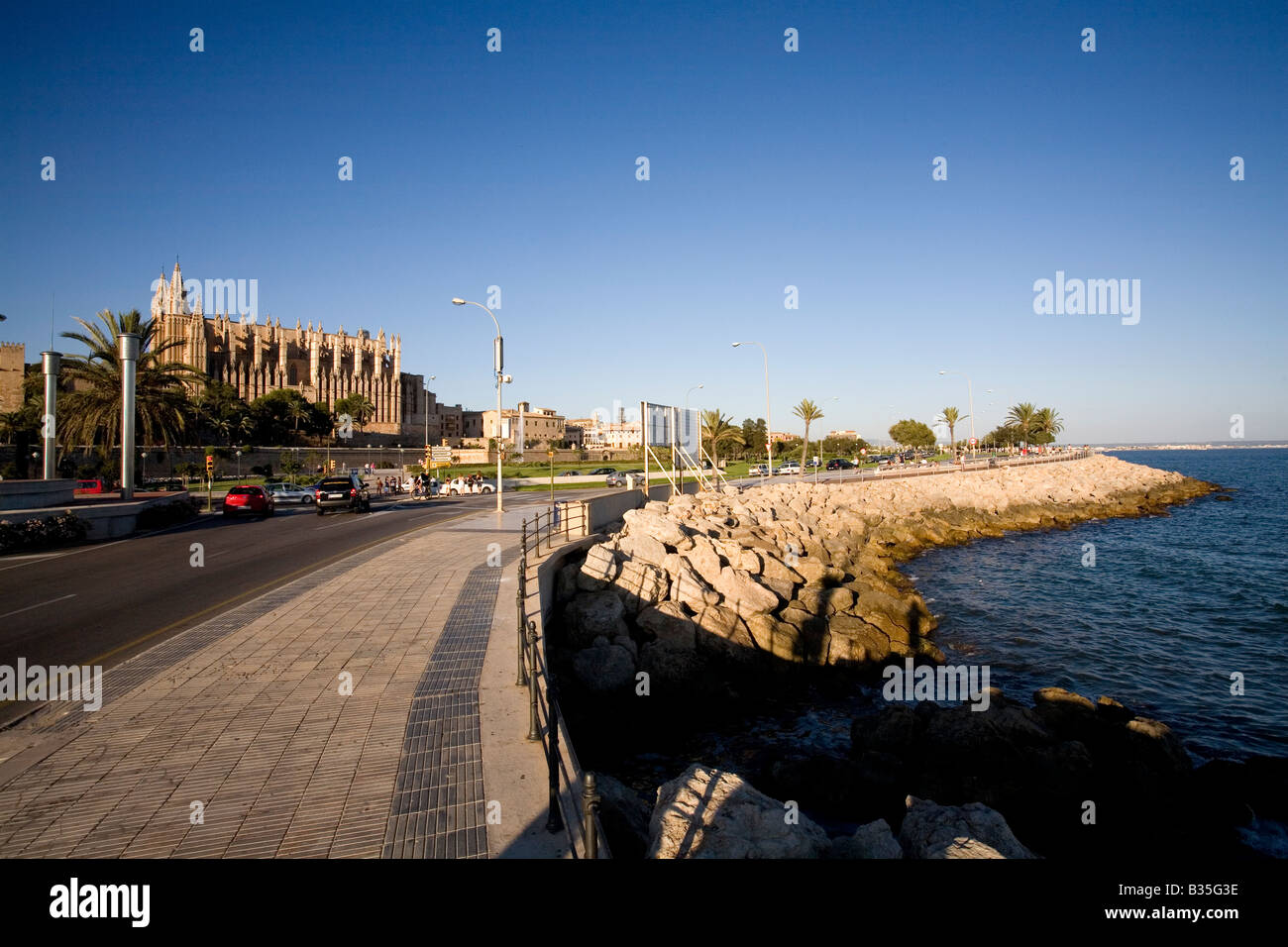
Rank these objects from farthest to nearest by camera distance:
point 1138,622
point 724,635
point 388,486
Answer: point 388,486
point 1138,622
point 724,635

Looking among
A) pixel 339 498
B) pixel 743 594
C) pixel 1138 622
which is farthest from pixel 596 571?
pixel 339 498

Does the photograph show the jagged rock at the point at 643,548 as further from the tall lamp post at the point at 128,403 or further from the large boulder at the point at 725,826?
the tall lamp post at the point at 128,403

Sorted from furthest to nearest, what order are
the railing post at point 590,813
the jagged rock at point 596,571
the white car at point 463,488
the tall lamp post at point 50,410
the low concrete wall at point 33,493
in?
the white car at point 463,488, the tall lamp post at point 50,410, the low concrete wall at point 33,493, the jagged rock at point 596,571, the railing post at point 590,813

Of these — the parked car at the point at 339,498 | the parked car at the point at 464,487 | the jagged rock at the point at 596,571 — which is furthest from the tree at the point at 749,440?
the jagged rock at the point at 596,571

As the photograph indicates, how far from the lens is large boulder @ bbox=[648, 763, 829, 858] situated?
16.5 ft

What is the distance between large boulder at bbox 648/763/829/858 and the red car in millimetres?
29020

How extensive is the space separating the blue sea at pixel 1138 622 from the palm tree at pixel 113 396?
36.0m

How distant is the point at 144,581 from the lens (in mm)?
14391

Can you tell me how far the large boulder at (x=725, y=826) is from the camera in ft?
16.5

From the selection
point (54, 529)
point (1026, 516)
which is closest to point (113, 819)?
point (54, 529)

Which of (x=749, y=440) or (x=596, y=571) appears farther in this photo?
(x=749, y=440)

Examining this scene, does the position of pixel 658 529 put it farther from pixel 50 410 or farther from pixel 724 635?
pixel 50 410

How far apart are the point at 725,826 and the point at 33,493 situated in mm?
27211

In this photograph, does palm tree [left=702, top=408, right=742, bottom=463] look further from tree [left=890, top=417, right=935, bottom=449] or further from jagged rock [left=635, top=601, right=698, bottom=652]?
tree [left=890, top=417, right=935, bottom=449]
